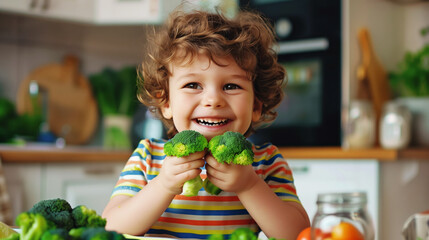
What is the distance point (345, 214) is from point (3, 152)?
6.13 ft

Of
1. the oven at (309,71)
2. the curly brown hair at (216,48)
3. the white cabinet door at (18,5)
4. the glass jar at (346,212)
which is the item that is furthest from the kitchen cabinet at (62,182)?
the glass jar at (346,212)

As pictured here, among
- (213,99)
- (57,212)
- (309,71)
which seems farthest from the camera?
(309,71)

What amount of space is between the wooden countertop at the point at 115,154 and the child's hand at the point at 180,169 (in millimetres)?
1457

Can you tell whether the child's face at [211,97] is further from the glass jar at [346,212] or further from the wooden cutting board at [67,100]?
the wooden cutting board at [67,100]

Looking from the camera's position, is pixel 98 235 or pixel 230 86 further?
pixel 230 86

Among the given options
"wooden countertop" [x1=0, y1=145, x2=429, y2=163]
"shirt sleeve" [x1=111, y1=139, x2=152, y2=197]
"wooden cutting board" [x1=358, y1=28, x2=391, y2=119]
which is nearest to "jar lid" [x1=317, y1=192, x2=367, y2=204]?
"shirt sleeve" [x1=111, y1=139, x2=152, y2=197]

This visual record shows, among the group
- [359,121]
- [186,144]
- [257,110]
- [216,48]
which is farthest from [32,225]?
[359,121]

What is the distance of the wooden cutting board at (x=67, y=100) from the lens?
288cm

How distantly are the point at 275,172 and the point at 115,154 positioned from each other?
1.57m

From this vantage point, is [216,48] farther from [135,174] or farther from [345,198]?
[345,198]

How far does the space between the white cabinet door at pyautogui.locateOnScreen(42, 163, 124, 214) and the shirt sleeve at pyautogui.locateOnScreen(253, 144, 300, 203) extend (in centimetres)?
141

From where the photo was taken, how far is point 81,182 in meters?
2.39

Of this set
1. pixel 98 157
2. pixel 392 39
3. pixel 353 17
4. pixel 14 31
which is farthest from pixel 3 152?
pixel 392 39

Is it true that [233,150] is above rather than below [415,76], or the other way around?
below
